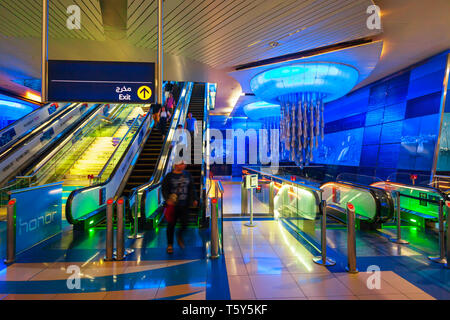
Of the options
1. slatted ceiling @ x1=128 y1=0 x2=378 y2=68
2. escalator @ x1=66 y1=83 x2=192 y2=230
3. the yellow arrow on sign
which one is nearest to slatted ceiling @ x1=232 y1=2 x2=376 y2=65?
slatted ceiling @ x1=128 y1=0 x2=378 y2=68

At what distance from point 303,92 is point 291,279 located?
9746 millimetres

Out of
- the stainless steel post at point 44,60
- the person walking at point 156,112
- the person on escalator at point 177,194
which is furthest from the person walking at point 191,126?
the stainless steel post at point 44,60

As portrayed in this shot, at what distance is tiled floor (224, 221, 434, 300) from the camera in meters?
2.85

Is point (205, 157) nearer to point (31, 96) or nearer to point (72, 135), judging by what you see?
point (72, 135)

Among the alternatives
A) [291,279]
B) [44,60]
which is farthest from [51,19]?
[291,279]

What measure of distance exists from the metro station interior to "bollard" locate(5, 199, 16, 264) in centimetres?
2

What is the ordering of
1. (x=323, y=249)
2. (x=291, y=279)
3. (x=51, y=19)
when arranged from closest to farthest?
1. (x=291, y=279)
2. (x=323, y=249)
3. (x=51, y=19)

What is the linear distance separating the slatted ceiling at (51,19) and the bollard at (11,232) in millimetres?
4032

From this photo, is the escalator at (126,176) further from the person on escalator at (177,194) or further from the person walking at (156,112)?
the person on escalator at (177,194)

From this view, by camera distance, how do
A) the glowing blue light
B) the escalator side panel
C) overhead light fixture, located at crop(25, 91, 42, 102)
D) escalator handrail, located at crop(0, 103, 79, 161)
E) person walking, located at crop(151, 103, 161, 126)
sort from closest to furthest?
1. the escalator side panel
2. escalator handrail, located at crop(0, 103, 79, 161)
3. person walking, located at crop(151, 103, 161, 126)
4. overhead light fixture, located at crop(25, 91, 42, 102)
5. the glowing blue light

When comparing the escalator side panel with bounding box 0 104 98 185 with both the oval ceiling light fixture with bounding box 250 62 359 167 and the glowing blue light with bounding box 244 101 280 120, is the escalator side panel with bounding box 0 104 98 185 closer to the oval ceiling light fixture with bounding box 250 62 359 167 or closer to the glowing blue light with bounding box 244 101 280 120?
the oval ceiling light fixture with bounding box 250 62 359 167

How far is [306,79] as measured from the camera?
1000cm
